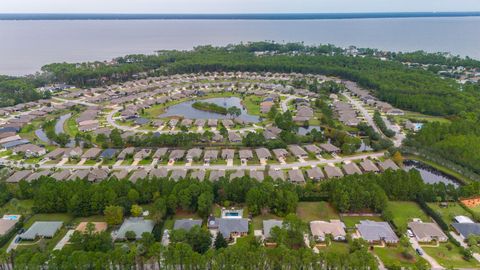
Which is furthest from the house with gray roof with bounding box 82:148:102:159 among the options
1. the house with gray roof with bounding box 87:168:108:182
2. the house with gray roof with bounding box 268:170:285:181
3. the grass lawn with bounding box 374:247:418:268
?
the grass lawn with bounding box 374:247:418:268

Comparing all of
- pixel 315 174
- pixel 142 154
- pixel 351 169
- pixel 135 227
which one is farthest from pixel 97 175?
pixel 351 169

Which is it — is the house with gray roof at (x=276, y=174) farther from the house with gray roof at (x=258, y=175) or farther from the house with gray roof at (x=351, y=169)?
the house with gray roof at (x=351, y=169)

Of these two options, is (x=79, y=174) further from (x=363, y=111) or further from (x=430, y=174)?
(x=363, y=111)

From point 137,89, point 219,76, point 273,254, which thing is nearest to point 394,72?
point 219,76

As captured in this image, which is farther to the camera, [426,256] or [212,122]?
[212,122]

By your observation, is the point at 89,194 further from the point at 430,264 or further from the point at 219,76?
the point at 219,76

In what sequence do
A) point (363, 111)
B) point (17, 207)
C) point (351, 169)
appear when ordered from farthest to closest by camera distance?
point (363, 111) → point (351, 169) → point (17, 207)

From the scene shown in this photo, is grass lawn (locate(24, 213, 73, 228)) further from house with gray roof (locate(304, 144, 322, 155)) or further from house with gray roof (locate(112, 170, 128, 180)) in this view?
house with gray roof (locate(304, 144, 322, 155))
